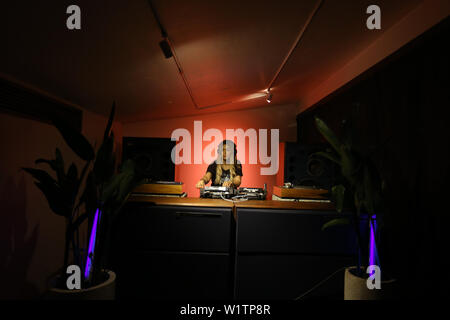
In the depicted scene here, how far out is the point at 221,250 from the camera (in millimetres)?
1960

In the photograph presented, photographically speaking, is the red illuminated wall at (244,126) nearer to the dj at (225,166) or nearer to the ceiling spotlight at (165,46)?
the dj at (225,166)

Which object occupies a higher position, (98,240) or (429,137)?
(429,137)

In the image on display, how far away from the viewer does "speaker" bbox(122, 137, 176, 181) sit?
2.54 metres

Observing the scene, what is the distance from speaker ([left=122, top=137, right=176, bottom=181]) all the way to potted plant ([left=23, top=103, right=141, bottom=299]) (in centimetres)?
100

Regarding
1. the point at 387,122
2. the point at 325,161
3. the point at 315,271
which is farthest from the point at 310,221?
the point at 387,122

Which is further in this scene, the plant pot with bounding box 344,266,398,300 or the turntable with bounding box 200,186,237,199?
the turntable with bounding box 200,186,237,199

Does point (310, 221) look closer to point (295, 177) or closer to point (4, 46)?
point (295, 177)

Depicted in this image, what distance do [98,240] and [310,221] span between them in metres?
1.51

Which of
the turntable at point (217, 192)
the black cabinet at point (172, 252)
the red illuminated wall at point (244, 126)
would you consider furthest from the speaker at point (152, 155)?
the red illuminated wall at point (244, 126)

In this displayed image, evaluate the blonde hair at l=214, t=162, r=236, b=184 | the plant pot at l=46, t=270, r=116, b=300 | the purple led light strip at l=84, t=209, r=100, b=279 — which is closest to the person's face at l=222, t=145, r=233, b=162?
the blonde hair at l=214, t=162, r=236, b=184

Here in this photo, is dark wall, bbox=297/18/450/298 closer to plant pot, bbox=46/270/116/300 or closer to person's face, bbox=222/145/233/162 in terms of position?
plant pot, bbox=46/270/116/300

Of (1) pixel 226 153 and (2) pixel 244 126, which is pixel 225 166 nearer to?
(1) pixel 226 153

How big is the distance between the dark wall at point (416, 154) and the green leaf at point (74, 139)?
4.99ft

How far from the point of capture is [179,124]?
18.4ft
